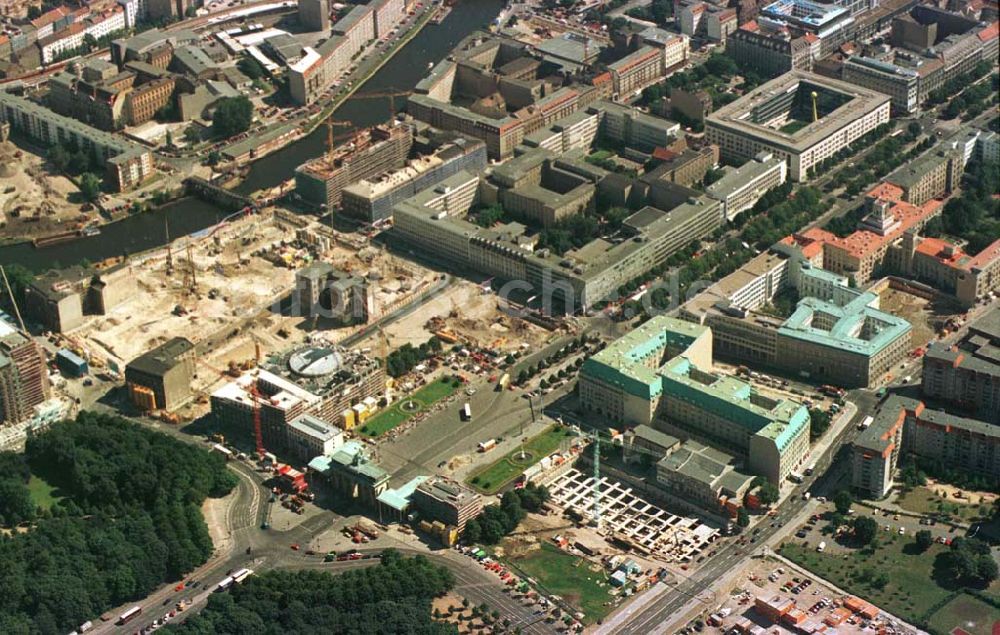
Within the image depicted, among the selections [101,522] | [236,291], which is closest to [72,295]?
[236,291]

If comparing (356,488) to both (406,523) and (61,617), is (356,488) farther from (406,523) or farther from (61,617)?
(61,617)

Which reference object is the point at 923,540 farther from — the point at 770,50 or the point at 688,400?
the point at 770,50

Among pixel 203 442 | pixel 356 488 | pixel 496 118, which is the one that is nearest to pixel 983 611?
pixel 356 488

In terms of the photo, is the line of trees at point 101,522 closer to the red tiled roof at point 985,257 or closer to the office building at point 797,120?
the red tiled roof at point 985,257

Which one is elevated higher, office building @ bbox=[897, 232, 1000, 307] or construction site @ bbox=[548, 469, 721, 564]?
office building @ bbox=[897, 232, 1000, 307]

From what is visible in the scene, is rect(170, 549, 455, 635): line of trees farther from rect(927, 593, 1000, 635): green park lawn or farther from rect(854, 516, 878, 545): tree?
rect(927, 593, 1000, 635): green park lawn

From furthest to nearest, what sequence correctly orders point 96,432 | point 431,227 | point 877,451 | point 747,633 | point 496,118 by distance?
1. point 496,118
2. point 431,227
3. point 96,432
4. point 877,451
5. point 747,633

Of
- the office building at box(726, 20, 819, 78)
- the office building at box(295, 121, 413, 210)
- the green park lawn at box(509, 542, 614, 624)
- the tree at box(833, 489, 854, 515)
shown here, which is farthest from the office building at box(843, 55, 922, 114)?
the green park lawn at box(509, 542, 614, 624)
